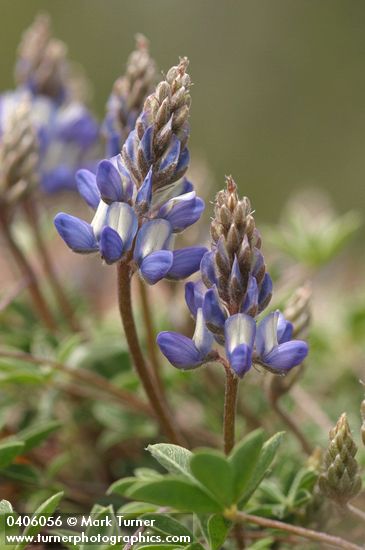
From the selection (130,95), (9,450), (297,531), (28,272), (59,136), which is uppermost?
(59,136)

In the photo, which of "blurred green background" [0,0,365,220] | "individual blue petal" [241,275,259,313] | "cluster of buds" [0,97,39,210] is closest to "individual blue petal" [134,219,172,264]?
"individual blue petal" [241,275,259,313]

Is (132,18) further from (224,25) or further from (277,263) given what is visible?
(277,263)

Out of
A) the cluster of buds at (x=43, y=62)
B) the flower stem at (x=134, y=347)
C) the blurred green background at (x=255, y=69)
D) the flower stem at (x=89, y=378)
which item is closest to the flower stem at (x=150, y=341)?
the flower stem at (x=89, y=378)

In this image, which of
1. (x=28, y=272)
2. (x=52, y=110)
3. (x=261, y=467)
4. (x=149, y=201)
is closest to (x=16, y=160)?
(x=28, y=272)

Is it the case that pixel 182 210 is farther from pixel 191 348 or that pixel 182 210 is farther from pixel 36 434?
pixel 36 434

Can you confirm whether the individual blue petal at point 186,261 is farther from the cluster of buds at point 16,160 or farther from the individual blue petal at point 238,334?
the cluster of buds at point 16,160

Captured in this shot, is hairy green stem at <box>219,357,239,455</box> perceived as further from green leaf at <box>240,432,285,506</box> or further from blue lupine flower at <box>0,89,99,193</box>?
blue lupine flower at <box>0,89,99,193</box>
